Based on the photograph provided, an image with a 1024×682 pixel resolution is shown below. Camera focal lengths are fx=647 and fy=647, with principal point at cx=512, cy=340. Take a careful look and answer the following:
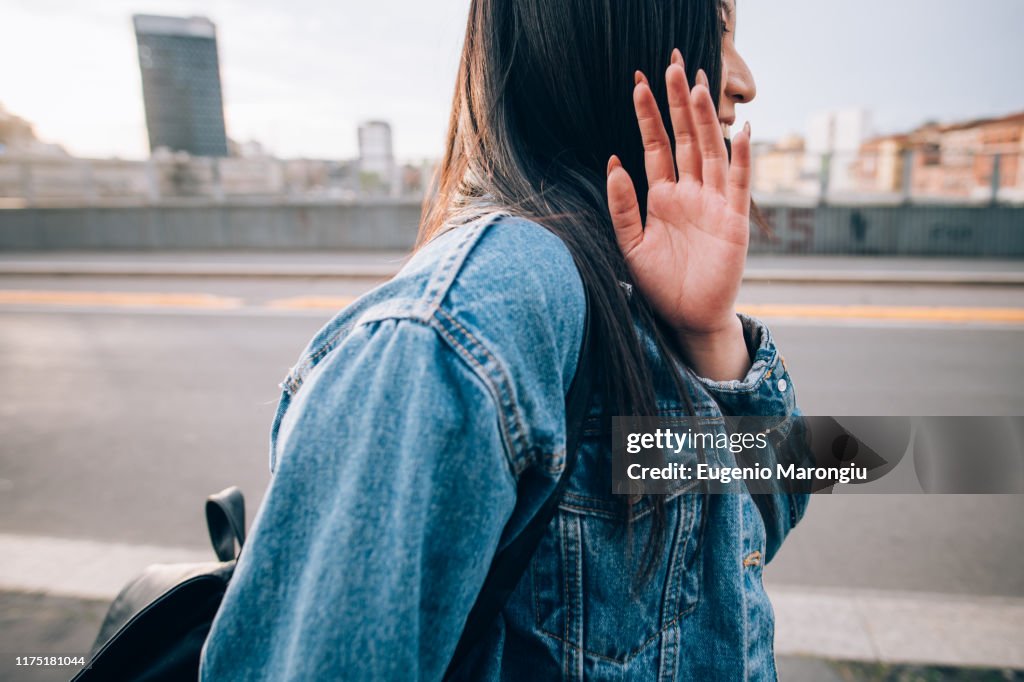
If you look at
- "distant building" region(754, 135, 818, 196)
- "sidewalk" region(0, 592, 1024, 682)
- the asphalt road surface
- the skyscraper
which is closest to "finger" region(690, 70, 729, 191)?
"sidewalk" region(0, 592, 1024, 682)

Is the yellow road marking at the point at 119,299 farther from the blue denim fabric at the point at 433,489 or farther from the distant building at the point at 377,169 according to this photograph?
the blue denim fabric at the point at 433,489

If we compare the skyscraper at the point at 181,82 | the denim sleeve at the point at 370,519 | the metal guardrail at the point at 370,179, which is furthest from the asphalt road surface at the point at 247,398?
the skyscraper at the point at 181,82

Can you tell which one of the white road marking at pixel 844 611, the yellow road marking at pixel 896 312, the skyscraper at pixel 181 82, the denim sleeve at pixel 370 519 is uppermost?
the skyscraper at pixel 181 82

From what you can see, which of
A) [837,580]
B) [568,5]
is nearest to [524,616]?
[568,5]

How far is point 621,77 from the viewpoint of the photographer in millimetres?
916

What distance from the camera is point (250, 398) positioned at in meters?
4.99

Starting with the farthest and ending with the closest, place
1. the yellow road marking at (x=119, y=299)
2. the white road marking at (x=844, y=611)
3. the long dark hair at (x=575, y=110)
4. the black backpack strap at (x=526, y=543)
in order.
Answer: the yellow road marking at (x=119, y=299), the white road marking at (x=844, y=611), the long dark hair at (x=575, y=110), the black backpack strap at (x=526, y=543)

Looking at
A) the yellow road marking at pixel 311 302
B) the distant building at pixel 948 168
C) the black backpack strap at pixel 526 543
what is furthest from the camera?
the distant building at pixel 948 168

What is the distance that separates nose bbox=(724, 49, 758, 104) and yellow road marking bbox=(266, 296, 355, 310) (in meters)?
7.16

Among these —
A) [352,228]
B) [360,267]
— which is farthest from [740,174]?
[352,228]

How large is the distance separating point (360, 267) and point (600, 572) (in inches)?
420

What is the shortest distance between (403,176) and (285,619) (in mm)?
13959

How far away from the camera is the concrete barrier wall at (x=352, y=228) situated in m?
11.6

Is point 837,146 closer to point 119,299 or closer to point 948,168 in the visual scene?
point 948,168
